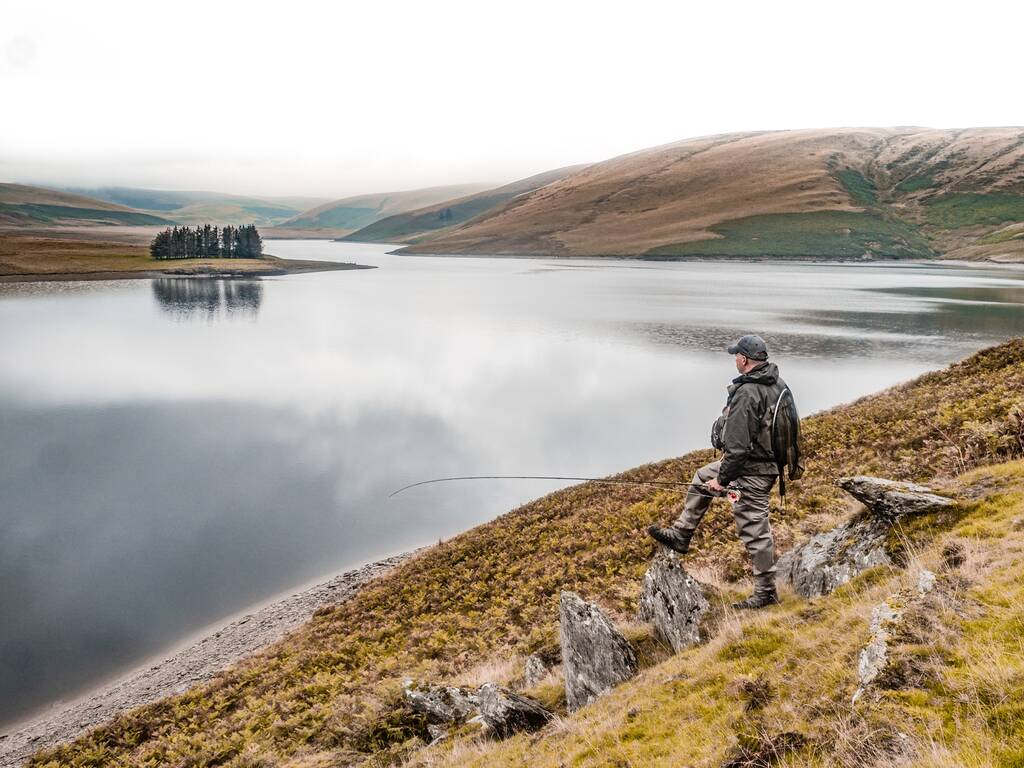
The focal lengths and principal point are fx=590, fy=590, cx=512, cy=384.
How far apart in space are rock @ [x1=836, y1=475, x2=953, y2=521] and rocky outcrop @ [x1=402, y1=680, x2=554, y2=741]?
5.10 meters

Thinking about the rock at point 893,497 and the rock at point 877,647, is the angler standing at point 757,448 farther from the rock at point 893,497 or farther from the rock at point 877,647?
the rock at point 877,647

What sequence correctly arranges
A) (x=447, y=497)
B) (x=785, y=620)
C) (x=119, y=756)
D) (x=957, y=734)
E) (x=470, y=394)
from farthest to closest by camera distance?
(x=470, y=394), (x=447, y=497), (x=119, y=756), (x=785, y=620), (x=957, y=734)

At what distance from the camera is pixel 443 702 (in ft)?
28.8

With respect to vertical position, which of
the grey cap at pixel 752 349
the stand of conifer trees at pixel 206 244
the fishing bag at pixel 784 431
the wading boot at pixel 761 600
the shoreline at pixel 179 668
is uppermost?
the stand of conifer trees at pixel 206 244

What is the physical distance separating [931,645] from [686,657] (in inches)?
107

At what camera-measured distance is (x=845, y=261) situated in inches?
7539

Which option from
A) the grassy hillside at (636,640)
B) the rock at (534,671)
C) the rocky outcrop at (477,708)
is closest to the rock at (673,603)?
the grassy hillside at (636,640)

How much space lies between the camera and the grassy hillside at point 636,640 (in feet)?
16.9

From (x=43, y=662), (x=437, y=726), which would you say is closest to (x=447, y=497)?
(x=43, y=662)

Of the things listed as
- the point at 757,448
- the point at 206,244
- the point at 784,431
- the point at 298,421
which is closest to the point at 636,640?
the point at 757,448

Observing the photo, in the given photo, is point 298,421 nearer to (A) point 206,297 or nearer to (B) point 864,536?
(B) point 864,536

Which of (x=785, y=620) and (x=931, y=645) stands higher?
(x=931, y=645)

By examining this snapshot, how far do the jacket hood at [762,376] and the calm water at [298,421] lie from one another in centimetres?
1785

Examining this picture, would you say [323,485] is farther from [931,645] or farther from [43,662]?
[931,645]
